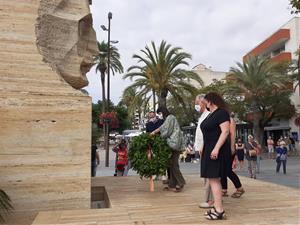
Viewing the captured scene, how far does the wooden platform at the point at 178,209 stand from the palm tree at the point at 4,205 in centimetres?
85

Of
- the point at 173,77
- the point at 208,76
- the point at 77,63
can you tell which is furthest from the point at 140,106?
the point at 208,76

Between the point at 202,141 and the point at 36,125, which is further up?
the point at 36,125

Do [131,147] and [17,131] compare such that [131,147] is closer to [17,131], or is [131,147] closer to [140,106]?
[17,131]

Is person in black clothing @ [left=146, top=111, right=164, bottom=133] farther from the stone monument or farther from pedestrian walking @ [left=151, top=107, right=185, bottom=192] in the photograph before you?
the stone monument

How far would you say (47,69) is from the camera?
22.7 feet

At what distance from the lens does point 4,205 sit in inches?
240

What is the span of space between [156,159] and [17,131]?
8.51 ft

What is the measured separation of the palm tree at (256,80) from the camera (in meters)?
34.5

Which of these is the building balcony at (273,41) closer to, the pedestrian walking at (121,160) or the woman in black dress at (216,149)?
the pedestrian walking at (121,160)

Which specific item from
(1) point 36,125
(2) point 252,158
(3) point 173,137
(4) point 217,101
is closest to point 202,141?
(3) point 173,137

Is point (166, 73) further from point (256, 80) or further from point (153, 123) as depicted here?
point (153, 123)

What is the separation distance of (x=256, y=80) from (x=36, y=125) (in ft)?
100

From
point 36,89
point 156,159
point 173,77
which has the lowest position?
point 156,159

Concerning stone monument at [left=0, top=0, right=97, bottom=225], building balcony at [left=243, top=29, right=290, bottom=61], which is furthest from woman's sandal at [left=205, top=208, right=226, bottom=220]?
building balcony at [left=243, top=29, right=290, bottom=61]
